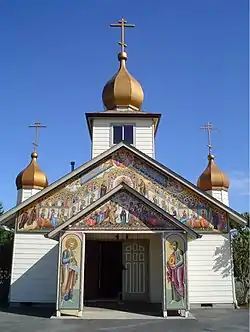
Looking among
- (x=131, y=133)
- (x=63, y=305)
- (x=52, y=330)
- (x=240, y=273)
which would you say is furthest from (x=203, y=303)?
(x=131, y=133)

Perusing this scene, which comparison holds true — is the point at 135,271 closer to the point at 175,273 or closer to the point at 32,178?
the point at 175,273

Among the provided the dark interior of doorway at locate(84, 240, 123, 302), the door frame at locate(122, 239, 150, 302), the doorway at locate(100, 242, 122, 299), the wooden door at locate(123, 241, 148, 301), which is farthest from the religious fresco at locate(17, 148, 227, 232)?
the doorway at locate(100, 242, 122, 299)

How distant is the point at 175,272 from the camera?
11.6 m

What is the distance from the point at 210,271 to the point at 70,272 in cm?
605

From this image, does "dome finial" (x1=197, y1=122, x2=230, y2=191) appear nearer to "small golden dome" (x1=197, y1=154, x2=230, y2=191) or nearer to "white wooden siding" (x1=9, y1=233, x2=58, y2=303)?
"small golden dome" (x1=197, y1=154, x2=230, y2=191)

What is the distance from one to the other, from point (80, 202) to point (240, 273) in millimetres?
8117

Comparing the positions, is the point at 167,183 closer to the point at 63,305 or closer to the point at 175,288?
the point at 175,288

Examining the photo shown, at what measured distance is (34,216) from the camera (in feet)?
48.4

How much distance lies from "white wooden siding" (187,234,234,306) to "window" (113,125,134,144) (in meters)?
5.98

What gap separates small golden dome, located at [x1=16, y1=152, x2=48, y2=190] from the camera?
19203 mm

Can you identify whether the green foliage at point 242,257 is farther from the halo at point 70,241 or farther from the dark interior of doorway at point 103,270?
the halo at point 70,241

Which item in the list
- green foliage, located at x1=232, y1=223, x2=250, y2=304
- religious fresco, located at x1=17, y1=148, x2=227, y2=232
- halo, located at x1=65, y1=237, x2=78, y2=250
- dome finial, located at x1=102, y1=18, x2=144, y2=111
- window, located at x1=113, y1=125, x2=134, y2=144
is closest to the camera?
halo, located at x1=65, y1=237, x2=78, y2=250

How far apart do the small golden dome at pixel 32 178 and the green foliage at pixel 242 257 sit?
1010 cm

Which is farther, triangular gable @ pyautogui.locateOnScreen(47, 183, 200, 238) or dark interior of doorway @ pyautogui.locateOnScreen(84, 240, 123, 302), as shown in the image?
dark interior of doorway @ pyautogui.locateOnScreen(84, 240, 123, 302)
